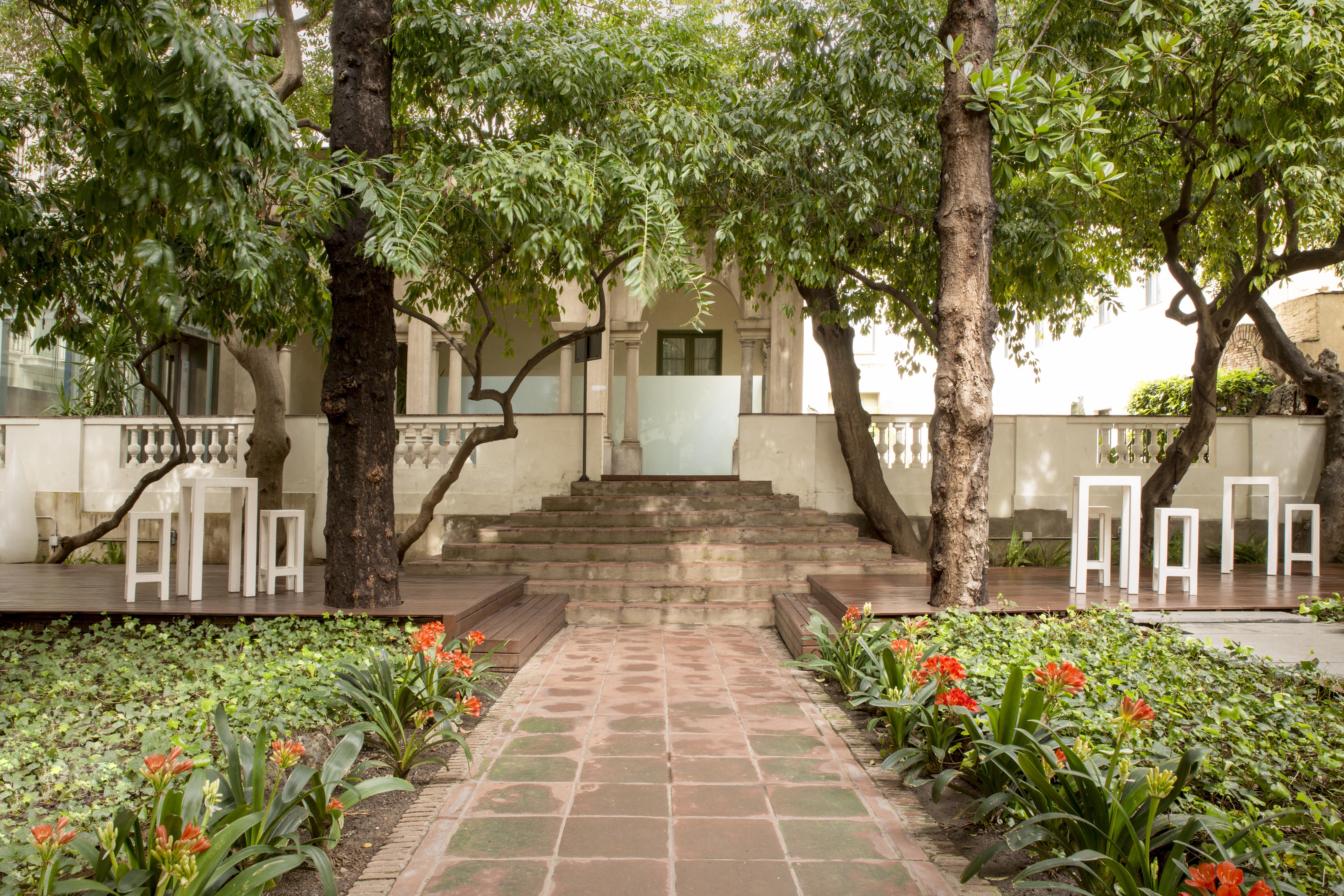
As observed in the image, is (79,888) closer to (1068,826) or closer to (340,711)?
(340,711)

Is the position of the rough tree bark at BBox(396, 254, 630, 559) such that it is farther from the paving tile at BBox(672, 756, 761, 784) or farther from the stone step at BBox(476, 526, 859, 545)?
the paving tile at BBox(672, 756, 761, 784)

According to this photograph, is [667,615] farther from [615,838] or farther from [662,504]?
[615,838]

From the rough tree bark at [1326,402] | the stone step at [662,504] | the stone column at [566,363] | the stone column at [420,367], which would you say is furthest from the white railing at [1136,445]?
the stone column at [420,367]

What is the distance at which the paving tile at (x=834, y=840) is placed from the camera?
283cm

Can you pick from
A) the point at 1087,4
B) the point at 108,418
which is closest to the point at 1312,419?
the point at 1087,4

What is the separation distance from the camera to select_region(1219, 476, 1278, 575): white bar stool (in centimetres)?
721

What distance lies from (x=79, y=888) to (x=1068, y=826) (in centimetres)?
266

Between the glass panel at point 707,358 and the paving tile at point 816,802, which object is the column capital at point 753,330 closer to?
the glass panel at point 707,358

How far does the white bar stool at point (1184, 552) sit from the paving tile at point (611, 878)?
17.8ft

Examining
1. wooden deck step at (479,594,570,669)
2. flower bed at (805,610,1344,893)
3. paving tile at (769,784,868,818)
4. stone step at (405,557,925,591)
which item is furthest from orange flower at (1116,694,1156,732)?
stone step at (405,557,925,591)

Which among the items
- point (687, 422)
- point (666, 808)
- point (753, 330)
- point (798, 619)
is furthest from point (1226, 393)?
point (666, 808)

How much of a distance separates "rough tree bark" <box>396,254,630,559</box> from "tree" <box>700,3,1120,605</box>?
1.58m

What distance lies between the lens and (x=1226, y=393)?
11992 millimetres

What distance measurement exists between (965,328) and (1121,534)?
251cm
